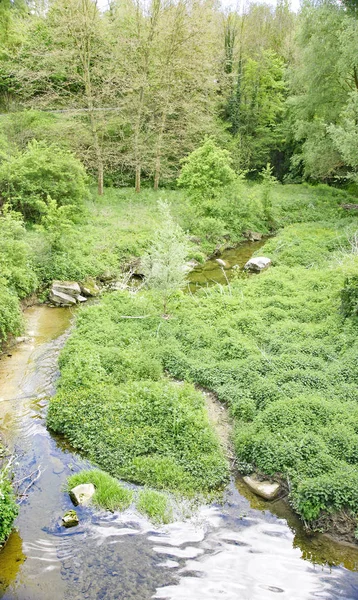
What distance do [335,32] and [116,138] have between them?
15.1 metres

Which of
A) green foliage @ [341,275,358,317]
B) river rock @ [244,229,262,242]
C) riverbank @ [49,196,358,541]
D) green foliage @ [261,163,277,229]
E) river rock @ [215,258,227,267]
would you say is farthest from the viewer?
green foliage @ [261,163,277,229]

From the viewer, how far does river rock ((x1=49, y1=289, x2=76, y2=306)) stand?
668 inches

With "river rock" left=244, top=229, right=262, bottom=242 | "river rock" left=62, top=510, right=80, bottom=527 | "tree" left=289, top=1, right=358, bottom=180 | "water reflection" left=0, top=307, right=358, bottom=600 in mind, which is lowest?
"water reflection" left=0, top=307, right=358, bottom=600

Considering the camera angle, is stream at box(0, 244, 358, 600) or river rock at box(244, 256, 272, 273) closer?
stream at box(0, 244, 358, 600)

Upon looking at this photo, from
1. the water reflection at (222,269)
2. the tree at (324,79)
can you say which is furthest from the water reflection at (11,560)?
the tree at (324,79)

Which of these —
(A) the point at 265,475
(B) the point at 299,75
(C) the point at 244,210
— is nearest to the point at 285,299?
(A) the point at 265,475

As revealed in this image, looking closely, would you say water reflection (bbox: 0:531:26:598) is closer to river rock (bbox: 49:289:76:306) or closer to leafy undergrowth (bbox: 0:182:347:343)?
leafy undergrowth (bbox: 0:182:347:343)

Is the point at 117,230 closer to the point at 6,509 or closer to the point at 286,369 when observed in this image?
the point at 286,369

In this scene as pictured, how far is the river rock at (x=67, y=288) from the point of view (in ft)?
56.4

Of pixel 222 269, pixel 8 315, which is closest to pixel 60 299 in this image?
pixel 8 315

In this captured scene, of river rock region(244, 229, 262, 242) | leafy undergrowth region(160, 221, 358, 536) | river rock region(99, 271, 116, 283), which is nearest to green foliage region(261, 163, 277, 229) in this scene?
river rock region(244, 229, 262, 242)

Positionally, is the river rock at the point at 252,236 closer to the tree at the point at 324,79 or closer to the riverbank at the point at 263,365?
the tree at the point at 324,79

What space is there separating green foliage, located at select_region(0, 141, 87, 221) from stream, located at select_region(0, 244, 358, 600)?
14.6m

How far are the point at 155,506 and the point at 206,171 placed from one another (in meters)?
18.9
